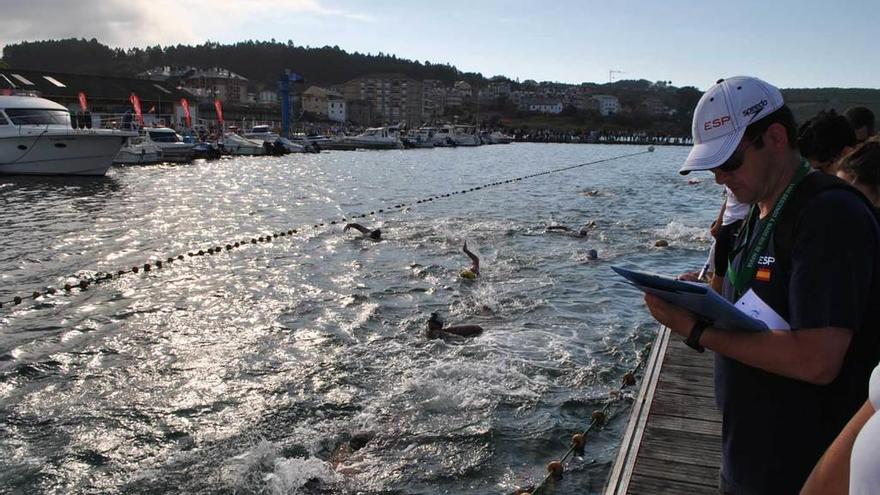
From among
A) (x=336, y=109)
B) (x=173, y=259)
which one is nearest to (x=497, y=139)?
(x=336, y=109)

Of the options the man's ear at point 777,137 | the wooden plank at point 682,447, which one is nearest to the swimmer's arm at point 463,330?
the wooden plank at point 682,447

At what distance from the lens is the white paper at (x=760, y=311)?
2172mm

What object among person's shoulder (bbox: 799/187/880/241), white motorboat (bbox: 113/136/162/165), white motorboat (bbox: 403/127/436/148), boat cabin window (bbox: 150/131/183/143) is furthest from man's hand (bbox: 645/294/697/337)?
white motorboat (bbox: 403/127/436/148)

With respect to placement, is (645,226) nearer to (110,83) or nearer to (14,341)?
(14,341)

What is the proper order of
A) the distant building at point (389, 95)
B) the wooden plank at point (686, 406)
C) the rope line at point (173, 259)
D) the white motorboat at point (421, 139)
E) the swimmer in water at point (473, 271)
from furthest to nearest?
the distant building at point (389, 95) < the white motorboat at point (421, 139) < the swimmer in water at point (473, 271) < the rope line at point (173, 259) < the wooden plank at point (686, 406)

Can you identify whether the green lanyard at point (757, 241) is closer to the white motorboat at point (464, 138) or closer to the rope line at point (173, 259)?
the rope line at point (173, 259)

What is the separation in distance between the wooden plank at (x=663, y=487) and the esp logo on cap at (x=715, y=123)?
3124mm

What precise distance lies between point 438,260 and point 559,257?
335cm

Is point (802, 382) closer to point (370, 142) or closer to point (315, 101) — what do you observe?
point (370, 142)

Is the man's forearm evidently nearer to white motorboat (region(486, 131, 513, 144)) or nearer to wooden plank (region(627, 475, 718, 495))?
wooden plank (region(627, 475, 718, 495))

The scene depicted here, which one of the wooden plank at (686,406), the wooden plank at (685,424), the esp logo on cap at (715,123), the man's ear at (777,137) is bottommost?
the wooden plank at (686,406)

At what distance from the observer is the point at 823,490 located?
150 centimetres

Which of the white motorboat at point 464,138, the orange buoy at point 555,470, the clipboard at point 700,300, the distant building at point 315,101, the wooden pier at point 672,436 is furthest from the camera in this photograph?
the distant building at point 315,101

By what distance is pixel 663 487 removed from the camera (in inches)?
185
